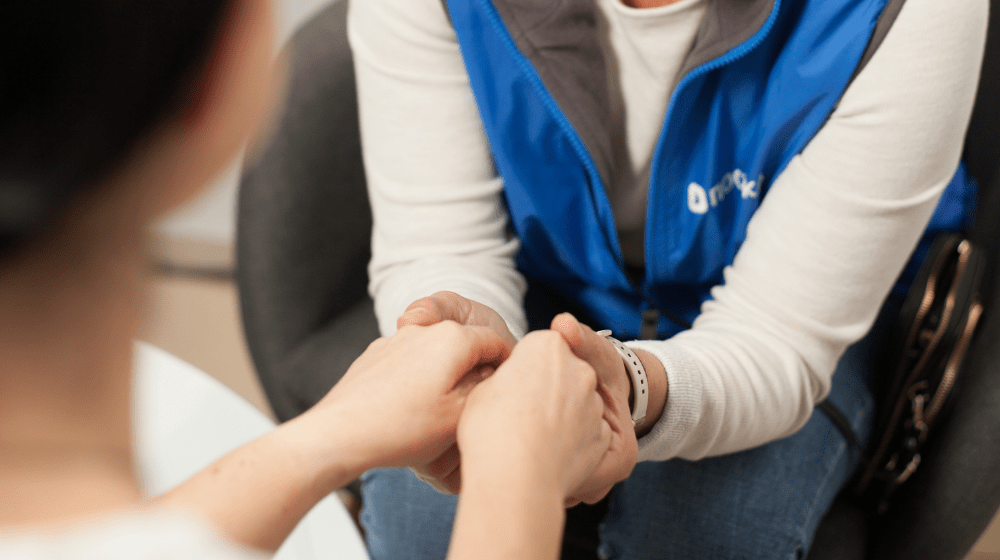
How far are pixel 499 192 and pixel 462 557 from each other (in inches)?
19.2

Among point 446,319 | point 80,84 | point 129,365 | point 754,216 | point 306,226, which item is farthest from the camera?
point 306,226

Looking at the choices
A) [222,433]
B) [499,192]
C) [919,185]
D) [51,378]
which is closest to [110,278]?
[51,378]

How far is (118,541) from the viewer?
0.35m

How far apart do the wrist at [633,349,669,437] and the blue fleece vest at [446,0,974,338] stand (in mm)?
148

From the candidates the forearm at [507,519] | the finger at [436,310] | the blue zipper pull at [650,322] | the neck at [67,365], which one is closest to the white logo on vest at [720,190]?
the blue zipper pull at [650,322]

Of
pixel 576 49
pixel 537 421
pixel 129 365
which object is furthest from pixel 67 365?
pixel 576 49

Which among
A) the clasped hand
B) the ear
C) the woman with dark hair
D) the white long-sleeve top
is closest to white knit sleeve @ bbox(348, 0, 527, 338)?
the white long-sleeve top

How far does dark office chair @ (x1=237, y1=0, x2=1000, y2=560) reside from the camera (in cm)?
83

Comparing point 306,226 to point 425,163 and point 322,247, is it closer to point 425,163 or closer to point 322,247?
point 322,247

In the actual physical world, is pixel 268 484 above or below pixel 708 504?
above

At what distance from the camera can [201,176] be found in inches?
14.3

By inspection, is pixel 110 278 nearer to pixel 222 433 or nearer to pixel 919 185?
pixel 222 433

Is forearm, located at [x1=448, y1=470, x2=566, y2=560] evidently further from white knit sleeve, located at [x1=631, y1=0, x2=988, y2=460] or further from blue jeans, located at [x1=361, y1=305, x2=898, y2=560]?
blue jeans, located at [x1=361, y1=305, x2=898, y2=560]

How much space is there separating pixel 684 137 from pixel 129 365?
52 centimetres
